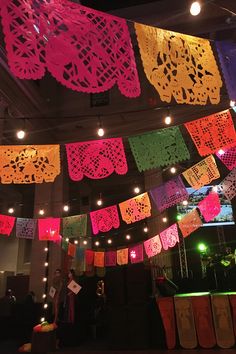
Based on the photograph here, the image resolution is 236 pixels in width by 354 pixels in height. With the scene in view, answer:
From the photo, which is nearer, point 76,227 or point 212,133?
point 212,133

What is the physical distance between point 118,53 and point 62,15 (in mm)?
507

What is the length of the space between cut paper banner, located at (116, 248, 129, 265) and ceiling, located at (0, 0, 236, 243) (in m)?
2.47

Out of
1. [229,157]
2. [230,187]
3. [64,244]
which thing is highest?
[229,157]

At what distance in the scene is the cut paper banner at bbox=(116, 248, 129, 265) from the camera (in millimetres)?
8469

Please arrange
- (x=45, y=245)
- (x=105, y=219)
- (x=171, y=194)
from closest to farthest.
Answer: (x=171, y=194)
(x=105, y=219)
(x=45, y=245)

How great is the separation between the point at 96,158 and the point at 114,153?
277mm

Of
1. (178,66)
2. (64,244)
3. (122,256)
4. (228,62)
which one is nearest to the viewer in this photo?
(178,66)

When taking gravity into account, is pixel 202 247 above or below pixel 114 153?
below

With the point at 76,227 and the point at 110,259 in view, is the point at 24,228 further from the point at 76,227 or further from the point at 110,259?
the point at 110,259

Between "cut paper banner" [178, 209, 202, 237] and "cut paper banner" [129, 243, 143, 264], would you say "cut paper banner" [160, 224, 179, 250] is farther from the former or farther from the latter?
"cut paper banner" [129, 243, 143, 264]

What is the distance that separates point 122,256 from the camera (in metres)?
8.54

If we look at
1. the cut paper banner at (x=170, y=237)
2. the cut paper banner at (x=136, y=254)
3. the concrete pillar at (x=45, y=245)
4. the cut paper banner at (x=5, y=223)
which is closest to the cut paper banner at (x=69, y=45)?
the cut paper banner at (x=170, y=237)

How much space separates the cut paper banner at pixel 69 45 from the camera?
7.55 feet

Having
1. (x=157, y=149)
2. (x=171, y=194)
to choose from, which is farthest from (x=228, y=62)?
(x=171, y=194)
